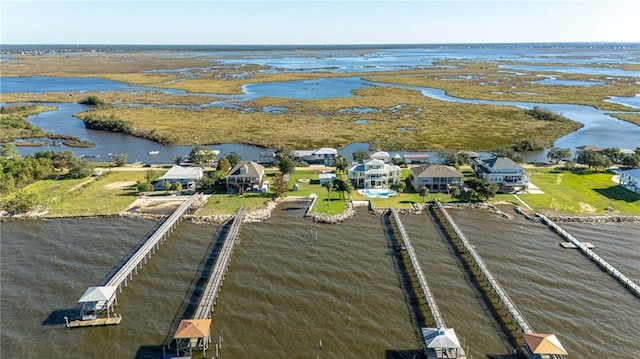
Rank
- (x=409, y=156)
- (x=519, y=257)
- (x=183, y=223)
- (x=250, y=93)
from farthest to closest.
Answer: (x=250, y=93) < (x=409, y=156) < (x=183, y=223) < (x=519, y=257)

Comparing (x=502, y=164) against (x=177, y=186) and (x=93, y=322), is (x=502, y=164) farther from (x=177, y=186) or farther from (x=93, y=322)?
(x=93, y=322)

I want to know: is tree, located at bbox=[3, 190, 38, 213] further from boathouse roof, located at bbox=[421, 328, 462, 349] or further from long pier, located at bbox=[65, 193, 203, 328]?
boathouse roof, located at bbox=[421, 328, 462, 349]

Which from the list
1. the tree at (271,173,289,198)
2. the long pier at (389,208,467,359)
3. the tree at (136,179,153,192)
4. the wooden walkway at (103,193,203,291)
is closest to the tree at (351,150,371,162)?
the tree at (271,173,289,198)

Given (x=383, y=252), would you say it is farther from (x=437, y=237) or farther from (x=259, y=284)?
(x=259, y=284)

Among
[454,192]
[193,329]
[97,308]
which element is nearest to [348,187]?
[454,192]

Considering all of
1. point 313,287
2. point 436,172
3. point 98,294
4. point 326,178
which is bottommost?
point 313,287

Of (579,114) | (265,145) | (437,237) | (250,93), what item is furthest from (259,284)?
(250,93)

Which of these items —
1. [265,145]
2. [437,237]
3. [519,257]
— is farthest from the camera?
[265,145]
